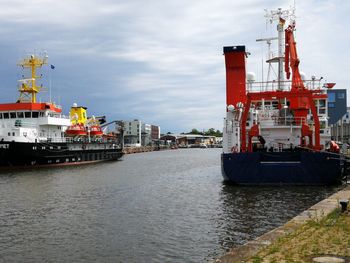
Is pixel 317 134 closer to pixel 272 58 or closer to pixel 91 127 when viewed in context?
pixel 272 58

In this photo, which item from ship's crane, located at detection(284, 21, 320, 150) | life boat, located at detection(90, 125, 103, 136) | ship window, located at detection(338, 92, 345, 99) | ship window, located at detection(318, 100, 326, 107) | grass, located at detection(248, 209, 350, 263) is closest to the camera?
grass, located at detection(248, 209, 350, 263)

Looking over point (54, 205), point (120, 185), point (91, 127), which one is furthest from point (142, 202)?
point (91, 127)

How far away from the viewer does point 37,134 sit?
49406 mm

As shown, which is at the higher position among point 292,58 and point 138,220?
point 292,58

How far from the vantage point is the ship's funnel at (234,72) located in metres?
33.6

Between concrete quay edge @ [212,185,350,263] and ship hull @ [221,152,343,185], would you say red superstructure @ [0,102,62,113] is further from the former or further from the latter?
concrete quay edge @ [212,185,350,263]

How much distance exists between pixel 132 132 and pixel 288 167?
174 m

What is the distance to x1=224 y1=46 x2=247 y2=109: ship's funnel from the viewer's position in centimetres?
3362

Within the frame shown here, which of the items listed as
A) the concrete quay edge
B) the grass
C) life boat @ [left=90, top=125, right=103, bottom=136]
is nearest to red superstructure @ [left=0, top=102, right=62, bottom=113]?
life boat @ [left=90, top=125, right=103, bottom=136]

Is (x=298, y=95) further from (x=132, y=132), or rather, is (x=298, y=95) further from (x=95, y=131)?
(x=132, y=132)

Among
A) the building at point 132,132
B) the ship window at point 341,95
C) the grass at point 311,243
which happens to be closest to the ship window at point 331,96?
the ship window at point 341,95

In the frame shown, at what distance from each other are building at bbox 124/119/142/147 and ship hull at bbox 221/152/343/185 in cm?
16503

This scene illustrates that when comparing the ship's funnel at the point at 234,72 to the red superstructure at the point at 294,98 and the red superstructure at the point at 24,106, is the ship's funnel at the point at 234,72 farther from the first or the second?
the red superstructure at the point at 24,106

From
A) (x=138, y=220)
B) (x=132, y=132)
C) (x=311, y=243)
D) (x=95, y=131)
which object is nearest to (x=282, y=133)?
(x=138, y=220)
